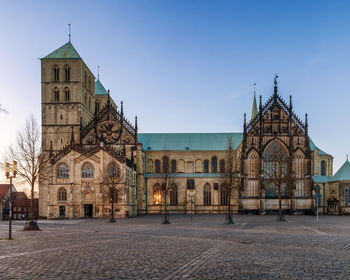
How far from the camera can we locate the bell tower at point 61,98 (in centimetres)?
6931

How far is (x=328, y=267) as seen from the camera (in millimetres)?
15531

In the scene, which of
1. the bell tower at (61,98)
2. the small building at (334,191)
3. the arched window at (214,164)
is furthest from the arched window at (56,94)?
the small building at (334,191)

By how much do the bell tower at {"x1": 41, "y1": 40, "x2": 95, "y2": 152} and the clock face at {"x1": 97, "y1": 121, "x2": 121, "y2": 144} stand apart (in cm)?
374

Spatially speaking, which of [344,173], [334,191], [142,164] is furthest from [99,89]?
[344,173]

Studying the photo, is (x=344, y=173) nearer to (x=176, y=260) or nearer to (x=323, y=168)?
(x=323, y=168)

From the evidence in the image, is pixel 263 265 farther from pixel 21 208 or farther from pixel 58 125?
pixel 21 208

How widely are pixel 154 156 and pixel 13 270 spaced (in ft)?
213

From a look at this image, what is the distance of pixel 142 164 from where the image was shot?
72.9 m

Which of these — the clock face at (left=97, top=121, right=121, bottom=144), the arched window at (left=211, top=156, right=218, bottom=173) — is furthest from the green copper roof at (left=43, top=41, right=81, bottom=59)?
the arched window at (left=211, top=156, right=218, bottom=173)

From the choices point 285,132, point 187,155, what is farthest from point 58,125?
point 285,132

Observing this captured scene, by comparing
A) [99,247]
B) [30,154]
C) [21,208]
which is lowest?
[21,208]

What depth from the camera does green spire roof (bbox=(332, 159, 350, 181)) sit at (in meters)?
72.3

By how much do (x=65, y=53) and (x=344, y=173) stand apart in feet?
184

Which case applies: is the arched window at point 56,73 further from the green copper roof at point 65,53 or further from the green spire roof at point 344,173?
the green spire roof at point 344,173
